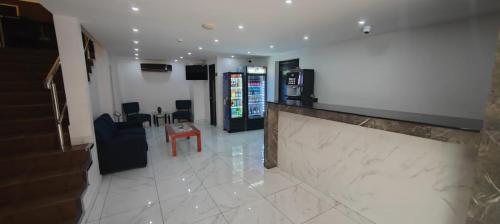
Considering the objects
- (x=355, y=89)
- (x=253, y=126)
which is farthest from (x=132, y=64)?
(x=355, y=89)

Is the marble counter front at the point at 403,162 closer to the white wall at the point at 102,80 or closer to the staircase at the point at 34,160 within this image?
the staircase at the point at 34,160

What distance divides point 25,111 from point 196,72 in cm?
459

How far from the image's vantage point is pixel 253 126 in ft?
21.2

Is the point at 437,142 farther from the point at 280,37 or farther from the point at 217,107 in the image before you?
the point at 217,107

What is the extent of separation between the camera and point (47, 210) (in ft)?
6.66

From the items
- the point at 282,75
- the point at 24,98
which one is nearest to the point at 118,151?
the point at 24,98

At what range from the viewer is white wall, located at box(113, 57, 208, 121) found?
266 inches

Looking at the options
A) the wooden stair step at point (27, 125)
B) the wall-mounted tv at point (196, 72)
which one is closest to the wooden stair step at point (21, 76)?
the wooden stair step at point (27, 125)

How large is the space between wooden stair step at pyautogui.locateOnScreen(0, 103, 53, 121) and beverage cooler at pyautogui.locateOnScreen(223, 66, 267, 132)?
12.7ft

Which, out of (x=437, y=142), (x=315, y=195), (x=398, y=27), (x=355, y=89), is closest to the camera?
(x=437, y=142)

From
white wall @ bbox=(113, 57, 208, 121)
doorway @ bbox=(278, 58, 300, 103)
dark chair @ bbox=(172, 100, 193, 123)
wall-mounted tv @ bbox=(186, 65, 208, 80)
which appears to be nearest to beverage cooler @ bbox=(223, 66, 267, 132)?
Result: doorway @ bbox=(278, 58, 300, 103)

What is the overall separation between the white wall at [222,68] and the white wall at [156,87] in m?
1.04

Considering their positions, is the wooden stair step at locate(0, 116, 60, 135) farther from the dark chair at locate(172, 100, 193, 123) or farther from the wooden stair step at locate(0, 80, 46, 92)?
the dark chair at locate(172, 100, 193, 123)

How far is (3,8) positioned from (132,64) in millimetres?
2880
